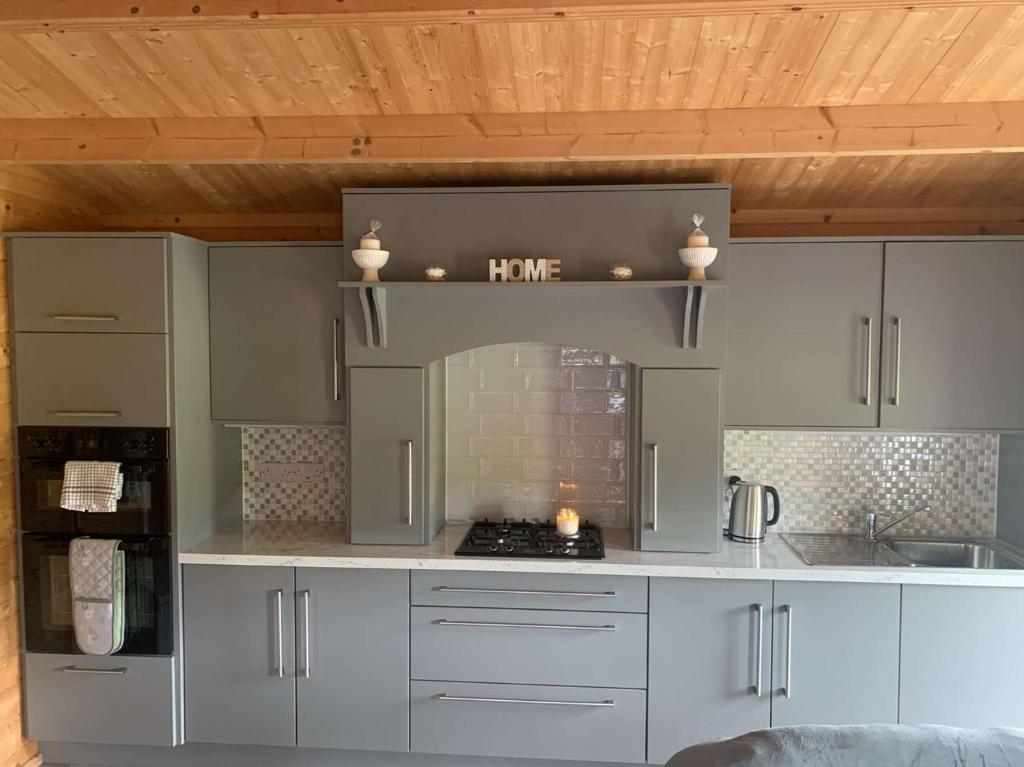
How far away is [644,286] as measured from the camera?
2.59 meters

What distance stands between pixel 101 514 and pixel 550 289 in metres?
1.91

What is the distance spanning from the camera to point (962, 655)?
8.40ft

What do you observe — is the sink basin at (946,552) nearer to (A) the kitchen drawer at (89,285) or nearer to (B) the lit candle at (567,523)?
(B) the lit candle at (567,523)

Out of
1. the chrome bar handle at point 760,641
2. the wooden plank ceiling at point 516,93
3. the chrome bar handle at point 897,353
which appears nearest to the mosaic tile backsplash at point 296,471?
the wooden plank ceiling at point 516,93

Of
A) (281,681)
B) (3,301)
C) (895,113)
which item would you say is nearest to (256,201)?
(3,301)

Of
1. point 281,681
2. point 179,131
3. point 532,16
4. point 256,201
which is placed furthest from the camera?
point 256,201

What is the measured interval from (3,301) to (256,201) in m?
1.03

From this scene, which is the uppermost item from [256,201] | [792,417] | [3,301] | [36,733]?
[256,201]

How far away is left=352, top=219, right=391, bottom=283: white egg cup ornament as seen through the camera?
2.65 m

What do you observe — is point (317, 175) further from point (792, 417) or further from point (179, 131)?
point (792, 417)

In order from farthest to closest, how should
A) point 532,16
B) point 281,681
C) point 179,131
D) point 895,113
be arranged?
1. point 281,681
2. point 179,131
3. point 895,113
4. point 532,16

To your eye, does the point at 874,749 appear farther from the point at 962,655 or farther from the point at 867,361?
the point at 867,361

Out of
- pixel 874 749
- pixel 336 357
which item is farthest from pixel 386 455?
pixel 874 749

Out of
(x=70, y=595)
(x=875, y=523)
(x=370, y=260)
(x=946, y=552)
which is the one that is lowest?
(x=70, y=595)
